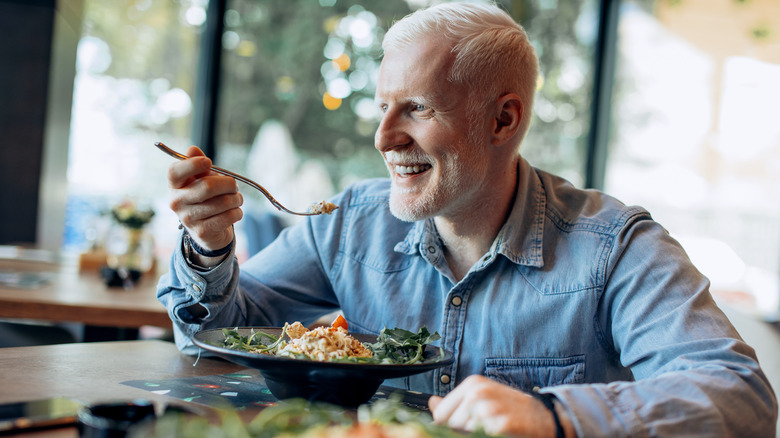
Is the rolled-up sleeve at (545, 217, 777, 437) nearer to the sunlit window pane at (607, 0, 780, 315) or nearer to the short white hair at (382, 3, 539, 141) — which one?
the short white hair at (382, 3, 539, 141)

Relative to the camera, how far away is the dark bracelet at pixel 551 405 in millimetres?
912

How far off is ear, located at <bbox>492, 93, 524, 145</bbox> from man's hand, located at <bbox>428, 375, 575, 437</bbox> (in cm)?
79

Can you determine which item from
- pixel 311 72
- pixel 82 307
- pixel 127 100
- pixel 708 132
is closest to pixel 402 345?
pixel 82 307

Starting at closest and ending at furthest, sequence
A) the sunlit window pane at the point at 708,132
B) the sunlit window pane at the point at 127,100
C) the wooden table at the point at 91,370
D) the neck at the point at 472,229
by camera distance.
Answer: the wooden table at the point at 91,370
the neck at the point at 472,229
the sunlit window pane at the point at 127,100
the sunlit window pane at the point at 708,132

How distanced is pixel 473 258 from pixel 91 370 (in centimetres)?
81

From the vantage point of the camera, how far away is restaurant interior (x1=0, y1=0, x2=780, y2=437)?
400 centimetres

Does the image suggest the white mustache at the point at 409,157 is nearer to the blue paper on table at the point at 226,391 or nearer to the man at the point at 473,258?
the man at the point at 473,258

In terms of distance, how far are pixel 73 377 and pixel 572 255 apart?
37.0 inches

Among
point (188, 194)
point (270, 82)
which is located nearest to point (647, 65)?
point (270, 82)

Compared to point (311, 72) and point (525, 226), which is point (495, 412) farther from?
point (311, 72)

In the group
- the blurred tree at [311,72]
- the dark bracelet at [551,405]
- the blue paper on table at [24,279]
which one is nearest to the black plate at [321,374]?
the dark bracelet at [551,405]

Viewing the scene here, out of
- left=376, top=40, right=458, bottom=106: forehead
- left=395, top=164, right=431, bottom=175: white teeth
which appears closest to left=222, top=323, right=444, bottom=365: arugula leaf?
left=395, top=164, right=431, bottom=175: white teeth

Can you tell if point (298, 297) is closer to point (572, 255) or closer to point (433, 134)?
point (433, 134)

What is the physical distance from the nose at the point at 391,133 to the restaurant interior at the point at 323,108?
287 cm
